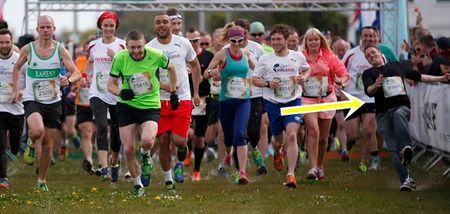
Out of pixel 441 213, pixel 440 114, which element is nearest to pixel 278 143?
pixel 440 114

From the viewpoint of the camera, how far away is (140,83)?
1400 cm

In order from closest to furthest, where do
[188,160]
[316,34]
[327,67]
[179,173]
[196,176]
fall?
[179,173] → [316,34] → [327,67] → [196,176] → [188,160]

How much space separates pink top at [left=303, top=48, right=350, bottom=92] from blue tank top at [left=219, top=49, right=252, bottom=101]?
111 cm

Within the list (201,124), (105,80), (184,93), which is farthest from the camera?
(201,124)

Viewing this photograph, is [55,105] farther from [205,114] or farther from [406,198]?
[406,198]

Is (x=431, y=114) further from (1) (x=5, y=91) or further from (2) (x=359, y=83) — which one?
(1) (x=5, y=91)

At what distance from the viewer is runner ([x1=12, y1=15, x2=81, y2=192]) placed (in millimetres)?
15227

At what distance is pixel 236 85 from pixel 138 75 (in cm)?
245

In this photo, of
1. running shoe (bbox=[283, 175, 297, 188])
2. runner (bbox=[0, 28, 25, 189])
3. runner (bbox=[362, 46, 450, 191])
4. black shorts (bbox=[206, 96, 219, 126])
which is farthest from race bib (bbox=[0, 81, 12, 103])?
runner (bbox=[362, 46, 450, 191])

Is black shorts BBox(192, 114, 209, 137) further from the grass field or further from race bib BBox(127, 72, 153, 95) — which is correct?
race bib BBox(127, 72, 153, 95)

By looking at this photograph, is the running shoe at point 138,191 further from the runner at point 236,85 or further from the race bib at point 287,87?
the race bib at point 287,87

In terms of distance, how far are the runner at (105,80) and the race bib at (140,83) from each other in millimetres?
2539

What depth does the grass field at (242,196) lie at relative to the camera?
12.9 metres

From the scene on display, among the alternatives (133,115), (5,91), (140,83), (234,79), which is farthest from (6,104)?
(234,79)
